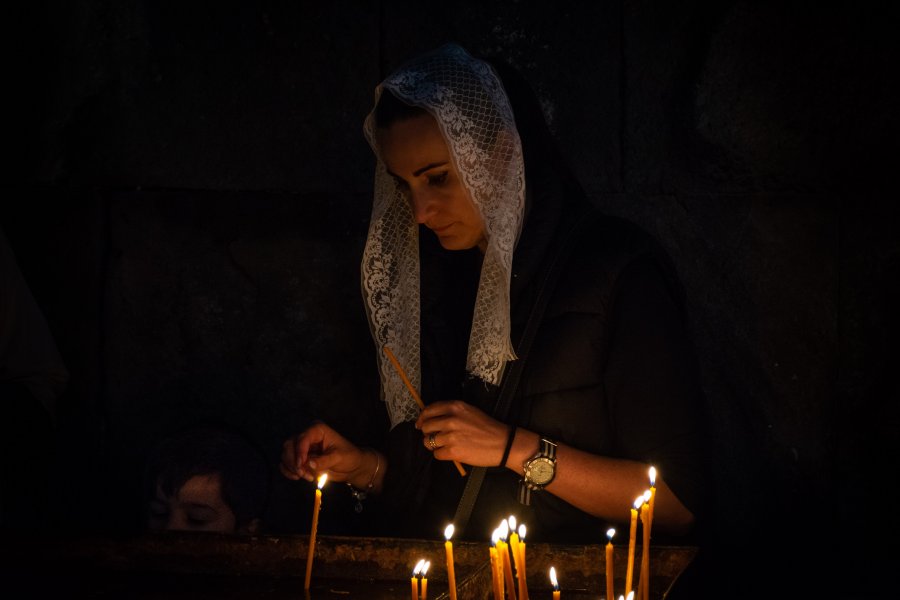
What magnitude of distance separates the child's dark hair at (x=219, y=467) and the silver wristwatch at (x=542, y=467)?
42.9 inches

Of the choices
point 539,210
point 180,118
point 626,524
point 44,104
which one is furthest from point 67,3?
point 626,524

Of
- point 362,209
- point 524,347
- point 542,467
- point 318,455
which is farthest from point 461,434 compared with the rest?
point 362,209

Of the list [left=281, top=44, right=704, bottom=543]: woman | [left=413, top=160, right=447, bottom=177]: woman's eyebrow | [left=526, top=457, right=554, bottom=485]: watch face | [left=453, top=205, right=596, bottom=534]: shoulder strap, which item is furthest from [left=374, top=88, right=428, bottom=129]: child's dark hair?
[left=526, top=457, right=554, bottom=485]: watch face

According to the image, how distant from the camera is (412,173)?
2.60 metres

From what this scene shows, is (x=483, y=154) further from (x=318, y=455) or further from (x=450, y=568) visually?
(x=450, y=568)

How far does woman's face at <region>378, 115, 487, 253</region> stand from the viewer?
100 inches

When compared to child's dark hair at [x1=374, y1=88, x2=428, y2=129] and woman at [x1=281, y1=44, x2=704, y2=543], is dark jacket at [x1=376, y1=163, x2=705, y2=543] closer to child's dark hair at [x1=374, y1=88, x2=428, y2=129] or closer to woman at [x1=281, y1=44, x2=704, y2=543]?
woman at [x1=281, y1=44, x2=704, y2=543]

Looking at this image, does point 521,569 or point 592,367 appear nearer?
point 521,569

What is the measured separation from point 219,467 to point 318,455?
520 mm

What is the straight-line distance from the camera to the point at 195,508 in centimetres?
292

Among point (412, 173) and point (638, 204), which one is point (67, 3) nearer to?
point (412, 173)

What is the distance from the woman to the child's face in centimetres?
44

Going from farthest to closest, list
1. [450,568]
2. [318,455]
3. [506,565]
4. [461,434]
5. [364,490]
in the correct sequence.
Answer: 1. [364,490]
2. [318,455]
3. [461,434]
4. [506,565]
5. [450,568]

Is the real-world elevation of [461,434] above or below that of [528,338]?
below
